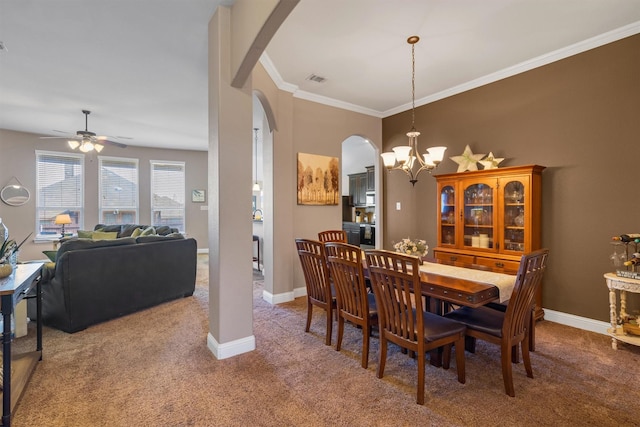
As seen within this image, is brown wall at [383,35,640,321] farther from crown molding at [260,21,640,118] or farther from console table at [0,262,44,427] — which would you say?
console table at [0,262,44,427]

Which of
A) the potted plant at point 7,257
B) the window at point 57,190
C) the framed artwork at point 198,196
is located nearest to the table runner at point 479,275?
the potted plant at point 7,257

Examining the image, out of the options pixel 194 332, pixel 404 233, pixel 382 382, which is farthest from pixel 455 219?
pixel 194 332

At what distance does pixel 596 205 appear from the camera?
10.1 ft

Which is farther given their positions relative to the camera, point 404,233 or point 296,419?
point 404,233

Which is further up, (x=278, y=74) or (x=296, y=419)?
(x=278, y=74)

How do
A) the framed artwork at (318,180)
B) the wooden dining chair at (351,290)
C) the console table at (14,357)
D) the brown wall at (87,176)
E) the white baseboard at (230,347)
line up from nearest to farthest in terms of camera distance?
1. the console table at (14,357)
2. the wooden dining chair at (351,290)
3. the white baseboard at (230,347)
4. the framed artwork at (318,180)
5. the brown wall at (87,176)

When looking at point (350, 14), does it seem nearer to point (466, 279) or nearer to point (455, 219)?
point (466, 279)

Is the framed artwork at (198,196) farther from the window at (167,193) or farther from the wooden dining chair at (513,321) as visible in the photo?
the wooden dining chair at (513,321)

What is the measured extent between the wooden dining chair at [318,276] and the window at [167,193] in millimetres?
6345

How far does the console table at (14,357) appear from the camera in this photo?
1.68 meters

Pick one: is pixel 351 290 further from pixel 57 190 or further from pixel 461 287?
pixel 57 190

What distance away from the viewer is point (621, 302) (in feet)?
9.04

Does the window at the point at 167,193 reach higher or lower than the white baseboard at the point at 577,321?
higher

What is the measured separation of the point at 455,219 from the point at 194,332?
3.21 metres
